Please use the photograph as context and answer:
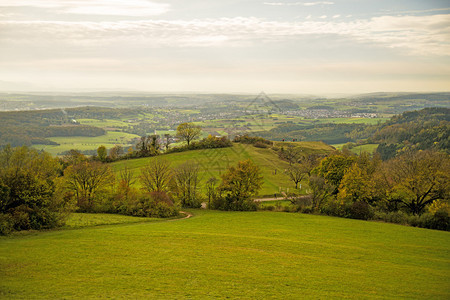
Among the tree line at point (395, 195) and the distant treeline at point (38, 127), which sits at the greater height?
the distant treeline at point (38, 127)

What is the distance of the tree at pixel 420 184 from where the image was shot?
41156 mm

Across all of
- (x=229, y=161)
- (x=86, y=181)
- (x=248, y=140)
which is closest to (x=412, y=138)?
(x=248, y=140)

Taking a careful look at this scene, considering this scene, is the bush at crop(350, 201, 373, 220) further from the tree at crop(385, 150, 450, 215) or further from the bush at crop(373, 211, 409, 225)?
the tree at crop(385, 150, 450, 215)

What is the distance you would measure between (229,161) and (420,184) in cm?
4999

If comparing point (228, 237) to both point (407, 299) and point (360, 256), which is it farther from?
point (407, 299)

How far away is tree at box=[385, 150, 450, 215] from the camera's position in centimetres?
4116

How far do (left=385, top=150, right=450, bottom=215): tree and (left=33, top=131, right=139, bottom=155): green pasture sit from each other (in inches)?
4173

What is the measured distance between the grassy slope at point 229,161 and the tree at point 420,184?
25.2m

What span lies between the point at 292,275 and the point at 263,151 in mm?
79290

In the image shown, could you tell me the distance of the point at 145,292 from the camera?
16172 mm

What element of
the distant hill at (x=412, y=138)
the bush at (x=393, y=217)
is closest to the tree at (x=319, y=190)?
the bush at (x=393, y=217)

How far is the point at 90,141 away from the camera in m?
132

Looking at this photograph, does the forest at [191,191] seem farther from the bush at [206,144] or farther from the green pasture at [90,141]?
the green pasture at [90,141]

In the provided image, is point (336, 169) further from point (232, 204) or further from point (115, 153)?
point (115, 153)
